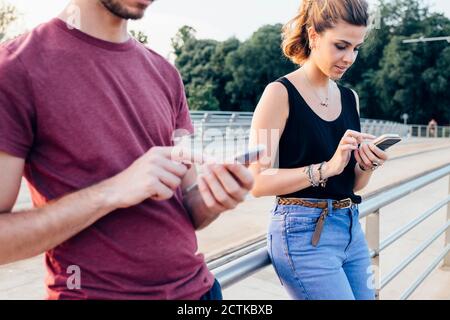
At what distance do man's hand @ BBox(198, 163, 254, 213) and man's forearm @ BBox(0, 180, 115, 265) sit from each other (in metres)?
0.17

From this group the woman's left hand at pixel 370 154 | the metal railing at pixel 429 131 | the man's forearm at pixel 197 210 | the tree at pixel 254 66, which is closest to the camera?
the man's forearm at pixel 197 210

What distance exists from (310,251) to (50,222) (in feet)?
2.98

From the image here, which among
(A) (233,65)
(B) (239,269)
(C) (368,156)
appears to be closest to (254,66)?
(A) (233,65)

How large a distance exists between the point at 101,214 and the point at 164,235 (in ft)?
0.56

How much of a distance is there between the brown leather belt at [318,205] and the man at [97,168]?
0.56 m

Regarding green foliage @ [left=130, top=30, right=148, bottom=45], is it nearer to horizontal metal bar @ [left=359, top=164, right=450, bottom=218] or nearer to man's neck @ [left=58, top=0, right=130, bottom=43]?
man's neck @ [left=58, top=0, right=130, bottom=43]

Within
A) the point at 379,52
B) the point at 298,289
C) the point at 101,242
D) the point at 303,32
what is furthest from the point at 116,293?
the point at 379,52

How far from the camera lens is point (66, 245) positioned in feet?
3.15

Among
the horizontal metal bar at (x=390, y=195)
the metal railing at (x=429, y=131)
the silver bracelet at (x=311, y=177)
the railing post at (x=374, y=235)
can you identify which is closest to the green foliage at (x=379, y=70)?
the metal railing at (x=429, y=131)

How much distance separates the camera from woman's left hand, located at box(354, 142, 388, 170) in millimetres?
1607

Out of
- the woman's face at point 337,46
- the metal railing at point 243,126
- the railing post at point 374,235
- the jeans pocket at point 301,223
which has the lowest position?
the metal railing at point 243,126

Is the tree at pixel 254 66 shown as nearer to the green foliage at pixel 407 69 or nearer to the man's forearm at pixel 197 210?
the green foliage at pixel 407 69

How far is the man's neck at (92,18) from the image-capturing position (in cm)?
100
